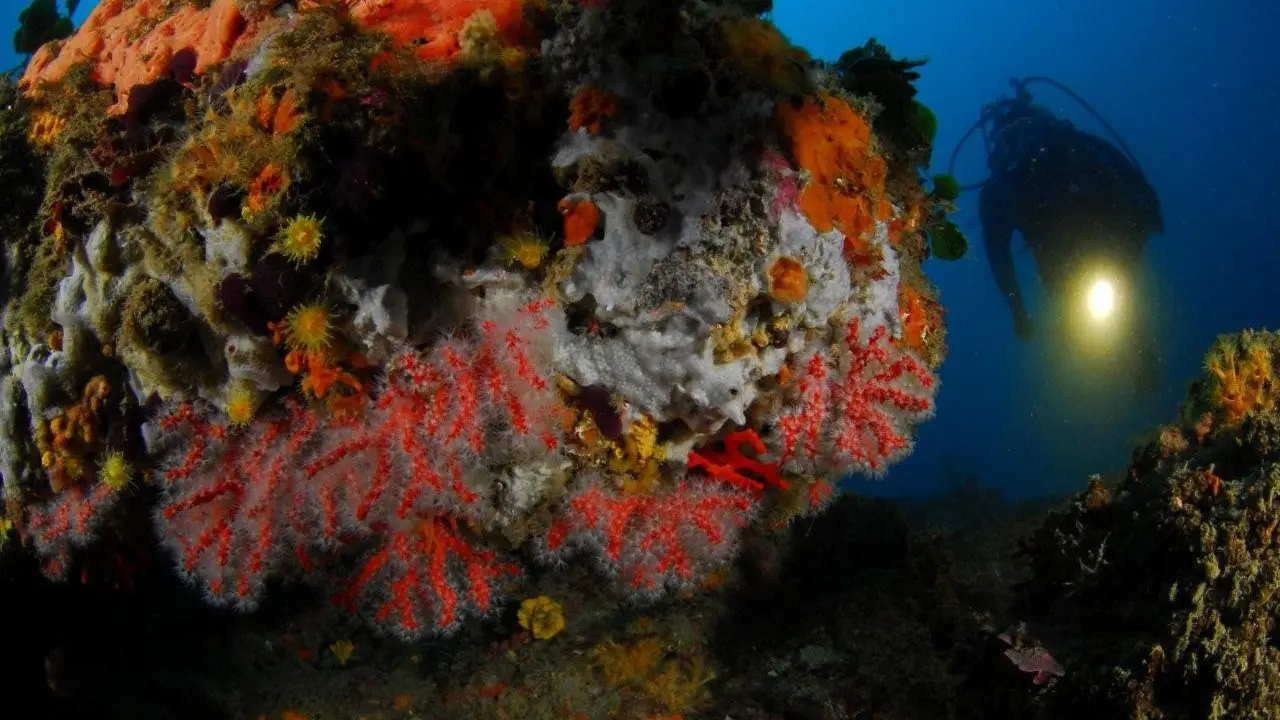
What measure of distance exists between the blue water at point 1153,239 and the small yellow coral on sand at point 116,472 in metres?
30.4

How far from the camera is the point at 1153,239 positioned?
54.4 m

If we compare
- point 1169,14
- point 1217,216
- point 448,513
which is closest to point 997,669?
point 448,513

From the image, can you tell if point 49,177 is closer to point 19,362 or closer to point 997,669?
point 19,362

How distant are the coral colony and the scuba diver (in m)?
14.6

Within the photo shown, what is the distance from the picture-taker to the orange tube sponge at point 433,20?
9.29ft

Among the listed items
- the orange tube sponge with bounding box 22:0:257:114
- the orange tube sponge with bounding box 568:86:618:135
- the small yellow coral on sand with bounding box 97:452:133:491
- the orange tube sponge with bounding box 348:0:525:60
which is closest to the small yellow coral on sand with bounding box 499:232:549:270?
the orange tube sponge with bounding box 568:86:618:135

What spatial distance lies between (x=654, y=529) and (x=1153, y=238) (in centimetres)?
6369

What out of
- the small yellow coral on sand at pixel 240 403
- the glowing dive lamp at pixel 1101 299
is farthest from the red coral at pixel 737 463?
the glowing dive lamp at pixel 1101 299

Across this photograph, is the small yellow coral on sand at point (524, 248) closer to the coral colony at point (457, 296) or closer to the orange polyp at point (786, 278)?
the coral colony at point (457, 296)

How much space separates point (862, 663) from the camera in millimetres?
4609

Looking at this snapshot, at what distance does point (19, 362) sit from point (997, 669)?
553 cm

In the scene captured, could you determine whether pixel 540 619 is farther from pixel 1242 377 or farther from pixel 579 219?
pixel 1242 377

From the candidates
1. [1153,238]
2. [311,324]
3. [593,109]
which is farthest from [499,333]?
[1153,238]

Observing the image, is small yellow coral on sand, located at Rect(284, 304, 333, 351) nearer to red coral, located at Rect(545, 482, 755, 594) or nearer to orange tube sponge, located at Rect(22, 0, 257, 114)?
red coral, located at Rect(545, 482, 755, 594)
